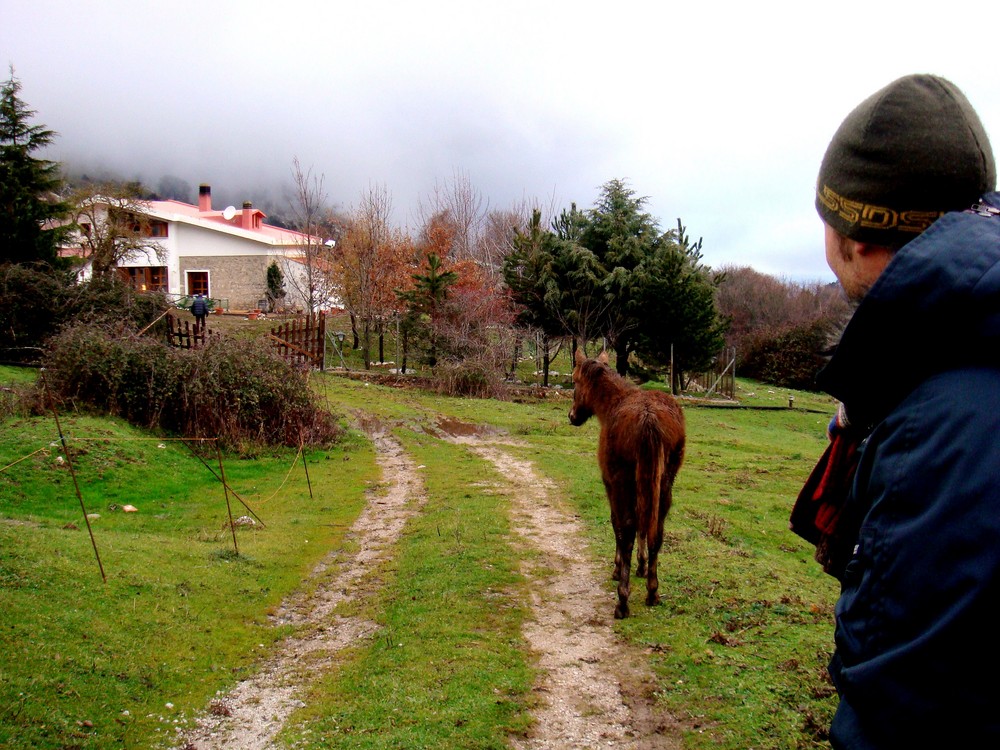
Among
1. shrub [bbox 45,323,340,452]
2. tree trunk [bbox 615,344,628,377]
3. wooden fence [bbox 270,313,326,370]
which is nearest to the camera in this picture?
shrub [bbox 45,323,340,452]

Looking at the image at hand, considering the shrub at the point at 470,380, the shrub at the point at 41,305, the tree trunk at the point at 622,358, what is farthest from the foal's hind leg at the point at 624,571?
the tree trunk at the point at 622,358

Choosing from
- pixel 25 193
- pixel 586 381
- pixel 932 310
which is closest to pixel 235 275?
pixel 25 193

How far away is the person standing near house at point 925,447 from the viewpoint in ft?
3.22

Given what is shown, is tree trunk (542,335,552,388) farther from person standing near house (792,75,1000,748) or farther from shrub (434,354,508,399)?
person standing near house (792,75,1000,748)

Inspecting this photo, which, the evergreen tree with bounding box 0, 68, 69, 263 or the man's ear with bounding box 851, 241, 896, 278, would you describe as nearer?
the man's ear with bounding box 851, 241, 896, 278

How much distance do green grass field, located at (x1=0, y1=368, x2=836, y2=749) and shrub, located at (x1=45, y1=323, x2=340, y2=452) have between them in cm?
107

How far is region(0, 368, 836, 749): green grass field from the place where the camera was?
4.74m

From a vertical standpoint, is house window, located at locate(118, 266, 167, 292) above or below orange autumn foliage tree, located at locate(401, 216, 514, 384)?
above

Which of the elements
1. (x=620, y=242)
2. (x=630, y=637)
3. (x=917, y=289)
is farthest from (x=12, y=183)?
(x=917, y=289)

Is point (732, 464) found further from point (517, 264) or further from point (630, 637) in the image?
point (517, 264)

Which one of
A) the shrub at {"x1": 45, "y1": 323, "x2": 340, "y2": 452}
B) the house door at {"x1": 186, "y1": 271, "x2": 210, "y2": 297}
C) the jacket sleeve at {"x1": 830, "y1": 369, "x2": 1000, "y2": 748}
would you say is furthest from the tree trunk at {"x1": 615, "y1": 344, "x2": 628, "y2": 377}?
the house door at {"x1": 186, "y1": 271, "x2": 210, "y2": 297}

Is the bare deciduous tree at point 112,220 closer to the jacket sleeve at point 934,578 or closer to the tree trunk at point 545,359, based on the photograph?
the tree trunk at point 545,359

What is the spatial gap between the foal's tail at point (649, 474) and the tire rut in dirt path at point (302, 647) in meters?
2.76

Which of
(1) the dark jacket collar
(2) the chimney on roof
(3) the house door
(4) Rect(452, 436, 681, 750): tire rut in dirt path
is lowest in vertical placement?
(4) Rect(452, 436, 681, 750): tire rut in dirt path
